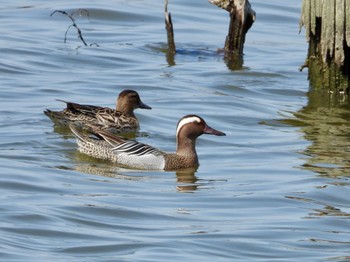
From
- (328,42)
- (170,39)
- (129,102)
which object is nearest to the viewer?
(328,42)

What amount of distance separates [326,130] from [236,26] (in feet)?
15.1

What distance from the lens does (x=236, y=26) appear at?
2166 cm

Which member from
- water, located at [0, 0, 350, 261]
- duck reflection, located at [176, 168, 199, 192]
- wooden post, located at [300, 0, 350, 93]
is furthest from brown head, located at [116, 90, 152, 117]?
duck reflection, located at [176, 168, 199, 192]

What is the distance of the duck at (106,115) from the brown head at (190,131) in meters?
1.69

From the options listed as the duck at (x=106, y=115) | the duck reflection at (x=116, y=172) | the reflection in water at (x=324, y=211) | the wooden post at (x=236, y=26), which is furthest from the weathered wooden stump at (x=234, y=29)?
the reflection in water at (x=324, y=211)

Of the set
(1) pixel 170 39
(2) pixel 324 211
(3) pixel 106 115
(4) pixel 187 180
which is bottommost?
(4) pixel 187 180

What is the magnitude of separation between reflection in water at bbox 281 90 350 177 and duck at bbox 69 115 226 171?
127 centimetres

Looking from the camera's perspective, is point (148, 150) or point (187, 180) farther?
point (148, 150)

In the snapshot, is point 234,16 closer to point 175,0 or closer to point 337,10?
point 337,10

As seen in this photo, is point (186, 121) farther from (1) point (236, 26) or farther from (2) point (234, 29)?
(2) point (234, 29)

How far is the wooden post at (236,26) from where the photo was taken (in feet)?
69.4

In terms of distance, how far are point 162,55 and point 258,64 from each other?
1.67 meters

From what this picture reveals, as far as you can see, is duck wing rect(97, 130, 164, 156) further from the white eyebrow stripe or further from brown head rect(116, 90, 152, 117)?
brown head rect(116, 90, 152, 117)

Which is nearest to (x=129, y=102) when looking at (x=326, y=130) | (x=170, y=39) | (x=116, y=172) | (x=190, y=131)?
(x=190, y=131)
